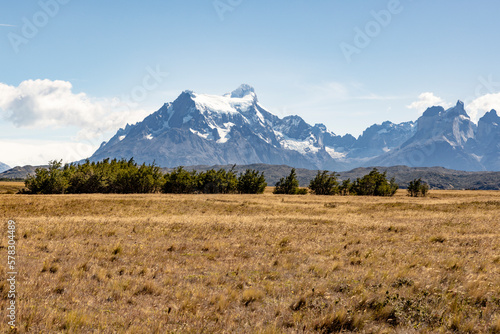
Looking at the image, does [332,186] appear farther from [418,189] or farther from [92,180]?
[92,180]

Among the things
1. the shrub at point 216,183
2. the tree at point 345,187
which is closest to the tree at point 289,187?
the tree at point 345,187

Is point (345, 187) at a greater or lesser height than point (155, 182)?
lesser

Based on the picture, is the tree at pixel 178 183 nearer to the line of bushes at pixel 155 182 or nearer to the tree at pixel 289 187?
the line of bushes at pixel 155 182

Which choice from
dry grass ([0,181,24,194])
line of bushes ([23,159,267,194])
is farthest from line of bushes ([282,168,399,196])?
dry grass ([0,181,24,194])

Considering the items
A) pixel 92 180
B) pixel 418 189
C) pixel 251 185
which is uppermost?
pixel 92 180

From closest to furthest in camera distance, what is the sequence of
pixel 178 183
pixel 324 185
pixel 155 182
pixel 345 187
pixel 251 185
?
pixel 155 182 → pixel 178 183 → pixel 251 185 → pixel 324 185 → pixel 345 187

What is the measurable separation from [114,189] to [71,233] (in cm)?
7053

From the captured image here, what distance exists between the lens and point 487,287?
11.4 metres

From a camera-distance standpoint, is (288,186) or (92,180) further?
(288,186)

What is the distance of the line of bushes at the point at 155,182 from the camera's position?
7712 centimetres

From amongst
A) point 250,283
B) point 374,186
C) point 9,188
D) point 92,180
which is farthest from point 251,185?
point 9,188

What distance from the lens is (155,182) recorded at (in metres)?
89.9

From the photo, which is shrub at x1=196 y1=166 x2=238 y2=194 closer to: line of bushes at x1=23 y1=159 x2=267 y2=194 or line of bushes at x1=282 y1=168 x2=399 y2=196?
line of bushes at x1=23 y1=159 x2=267 y2=194

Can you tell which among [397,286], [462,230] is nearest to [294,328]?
[397,286]
